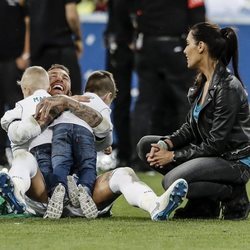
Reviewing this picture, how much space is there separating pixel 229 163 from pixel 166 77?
480 centimetres

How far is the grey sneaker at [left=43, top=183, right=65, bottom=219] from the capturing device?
25.0 feet

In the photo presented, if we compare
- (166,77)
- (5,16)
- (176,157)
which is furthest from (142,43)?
(176,157)

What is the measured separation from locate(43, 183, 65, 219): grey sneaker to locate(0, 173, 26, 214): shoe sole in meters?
0.18

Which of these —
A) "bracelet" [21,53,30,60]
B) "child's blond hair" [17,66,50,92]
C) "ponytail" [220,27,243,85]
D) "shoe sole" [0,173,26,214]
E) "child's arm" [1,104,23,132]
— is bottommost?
"bracelet" [21,53,30,60]

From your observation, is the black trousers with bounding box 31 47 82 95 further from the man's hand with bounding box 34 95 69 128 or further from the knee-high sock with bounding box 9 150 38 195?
the knee-high sock with bounding box 9 150 38 195

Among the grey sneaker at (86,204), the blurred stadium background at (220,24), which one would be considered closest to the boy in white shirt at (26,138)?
the grey sneaker at (86,204)

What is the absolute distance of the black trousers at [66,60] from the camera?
12.3 meters

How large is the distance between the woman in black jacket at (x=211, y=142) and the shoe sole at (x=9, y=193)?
38.3 inches

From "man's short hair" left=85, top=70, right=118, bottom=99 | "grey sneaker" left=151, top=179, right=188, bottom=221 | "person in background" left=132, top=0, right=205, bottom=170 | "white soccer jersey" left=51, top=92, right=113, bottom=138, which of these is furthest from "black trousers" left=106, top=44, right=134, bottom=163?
"grey sneaker" left=151, top=179, right=188, bottom=221

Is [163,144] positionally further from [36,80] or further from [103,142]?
[36,80]

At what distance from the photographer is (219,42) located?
8.11 metres

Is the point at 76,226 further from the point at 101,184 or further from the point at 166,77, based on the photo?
the point at 166,77

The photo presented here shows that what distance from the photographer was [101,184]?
788cm

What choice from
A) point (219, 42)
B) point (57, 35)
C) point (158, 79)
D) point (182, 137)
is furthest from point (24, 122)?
point (158, 79)
